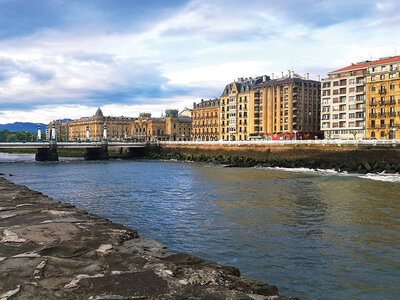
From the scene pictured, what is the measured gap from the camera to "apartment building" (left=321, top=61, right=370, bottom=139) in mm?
103438

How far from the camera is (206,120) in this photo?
162000 millimetres

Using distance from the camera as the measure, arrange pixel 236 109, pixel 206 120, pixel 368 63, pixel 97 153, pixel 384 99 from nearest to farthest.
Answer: pixel 384 99, pixel 368 63, pixel 97 153, pixel 236 109, pixel 206 120

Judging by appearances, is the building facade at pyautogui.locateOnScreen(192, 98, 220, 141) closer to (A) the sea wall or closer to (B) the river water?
(A) the sea wall

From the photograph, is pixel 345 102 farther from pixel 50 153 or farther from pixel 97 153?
pixel 50 153

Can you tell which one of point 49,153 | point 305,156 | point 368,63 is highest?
point 368,63

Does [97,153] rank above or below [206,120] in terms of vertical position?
below

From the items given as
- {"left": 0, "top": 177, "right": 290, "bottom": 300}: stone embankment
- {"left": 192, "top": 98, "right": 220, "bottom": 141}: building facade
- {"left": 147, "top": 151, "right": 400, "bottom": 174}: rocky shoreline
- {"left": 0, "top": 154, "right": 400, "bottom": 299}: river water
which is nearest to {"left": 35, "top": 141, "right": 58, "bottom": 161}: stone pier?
{"left": 147, "top": 151, "right": 400, "bottom": 174}: rocky shoreline

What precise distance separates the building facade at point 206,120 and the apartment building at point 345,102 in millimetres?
52761

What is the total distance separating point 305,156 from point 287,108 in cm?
4572

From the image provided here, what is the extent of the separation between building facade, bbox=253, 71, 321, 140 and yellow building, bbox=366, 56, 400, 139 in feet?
69.9

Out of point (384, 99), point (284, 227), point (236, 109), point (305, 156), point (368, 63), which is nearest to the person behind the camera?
point (284, 227)

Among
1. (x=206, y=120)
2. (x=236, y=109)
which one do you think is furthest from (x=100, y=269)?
(x=206, y=120)

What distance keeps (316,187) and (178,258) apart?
110ft

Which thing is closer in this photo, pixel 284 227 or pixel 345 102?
pixel 284 227
